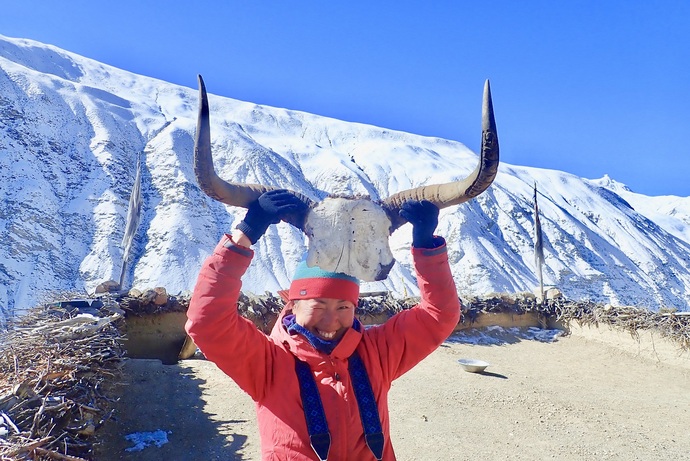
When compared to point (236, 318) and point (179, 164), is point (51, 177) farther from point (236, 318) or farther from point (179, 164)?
point (236, 318)

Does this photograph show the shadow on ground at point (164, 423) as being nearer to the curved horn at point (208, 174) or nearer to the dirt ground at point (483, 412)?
the dirt ground at point (483, 412)

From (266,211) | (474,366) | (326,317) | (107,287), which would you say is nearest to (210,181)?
(266,211)

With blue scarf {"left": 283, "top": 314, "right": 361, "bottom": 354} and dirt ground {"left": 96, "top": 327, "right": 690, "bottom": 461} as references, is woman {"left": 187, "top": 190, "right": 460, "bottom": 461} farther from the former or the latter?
dirt ground {"left": 96, "top": 327, "right": 690, "bottom": 461}

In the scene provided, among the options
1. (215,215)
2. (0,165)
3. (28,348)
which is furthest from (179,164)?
(28,348)

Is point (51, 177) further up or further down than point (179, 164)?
further down

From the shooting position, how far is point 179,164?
1996 inches

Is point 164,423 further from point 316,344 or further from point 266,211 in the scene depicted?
point 266,211

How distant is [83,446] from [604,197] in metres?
92.5

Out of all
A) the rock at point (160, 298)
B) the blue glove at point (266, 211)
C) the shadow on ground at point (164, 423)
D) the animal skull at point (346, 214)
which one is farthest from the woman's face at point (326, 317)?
the rock at point (160, 298)

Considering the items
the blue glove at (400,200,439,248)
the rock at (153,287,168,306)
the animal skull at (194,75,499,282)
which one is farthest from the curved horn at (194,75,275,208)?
the rock at (153,287,168,306)

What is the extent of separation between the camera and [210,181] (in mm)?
2271

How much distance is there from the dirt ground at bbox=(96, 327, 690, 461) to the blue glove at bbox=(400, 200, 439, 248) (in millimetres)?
3432

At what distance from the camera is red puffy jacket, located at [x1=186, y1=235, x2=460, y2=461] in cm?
200

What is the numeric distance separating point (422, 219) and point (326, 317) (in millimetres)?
617
